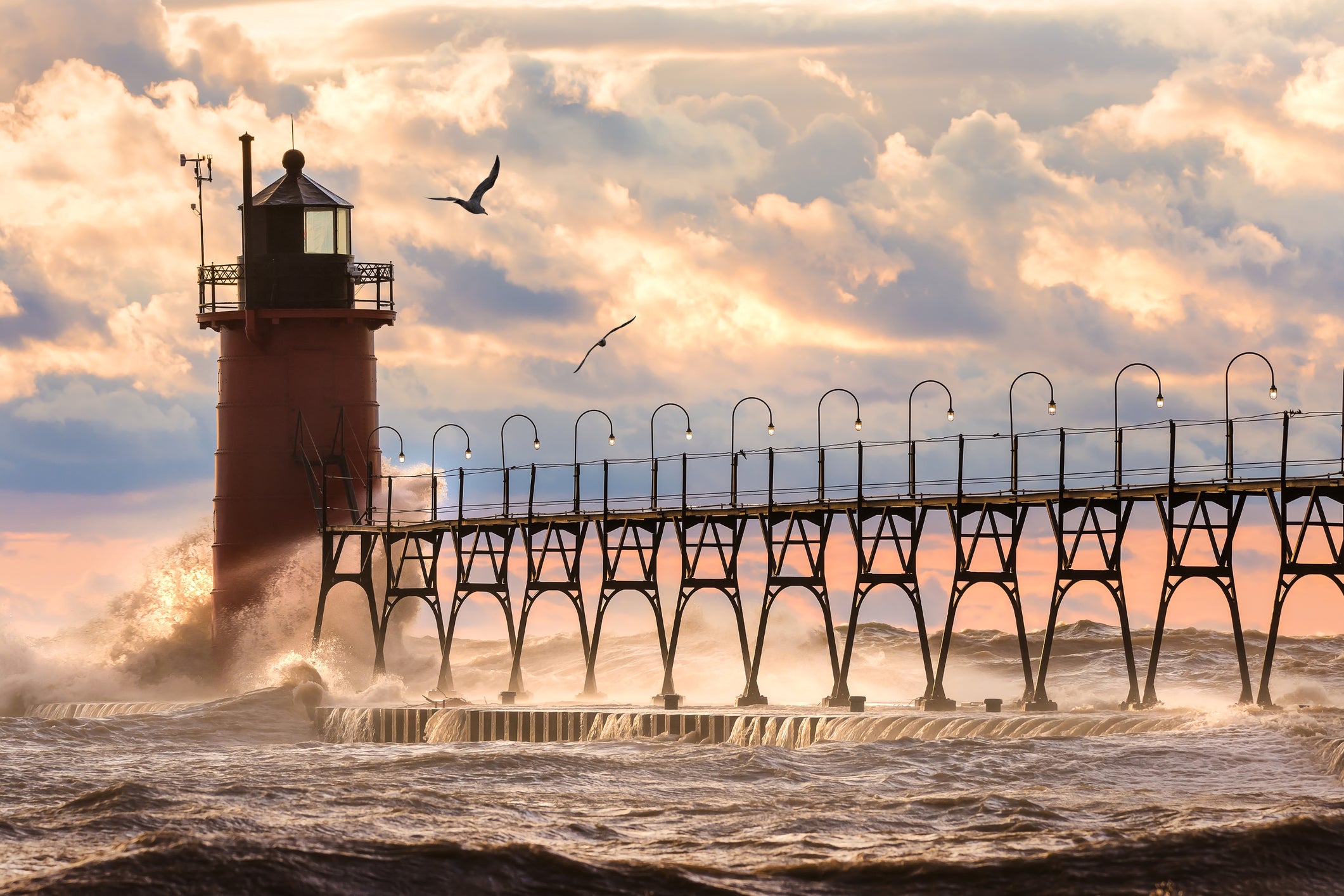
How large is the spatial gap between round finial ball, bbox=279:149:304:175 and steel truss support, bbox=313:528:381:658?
10.7 meters

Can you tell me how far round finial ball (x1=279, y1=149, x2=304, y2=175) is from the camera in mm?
53406

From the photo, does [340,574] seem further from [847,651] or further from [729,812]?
[729,812]

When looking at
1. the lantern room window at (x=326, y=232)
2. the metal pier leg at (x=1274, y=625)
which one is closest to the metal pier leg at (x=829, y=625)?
the metal pier leg at (x=1274, y=625)

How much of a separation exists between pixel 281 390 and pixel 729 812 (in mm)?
29718

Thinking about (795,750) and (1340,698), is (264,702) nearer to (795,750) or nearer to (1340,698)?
(795,750)

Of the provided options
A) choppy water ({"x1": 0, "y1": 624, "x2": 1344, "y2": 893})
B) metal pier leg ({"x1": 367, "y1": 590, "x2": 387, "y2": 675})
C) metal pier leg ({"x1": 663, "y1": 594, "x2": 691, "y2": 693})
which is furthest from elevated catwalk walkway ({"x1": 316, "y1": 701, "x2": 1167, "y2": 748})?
metal pier leg ({"x1": 367, "y1": 590, "x2": 387, "y2": 675})

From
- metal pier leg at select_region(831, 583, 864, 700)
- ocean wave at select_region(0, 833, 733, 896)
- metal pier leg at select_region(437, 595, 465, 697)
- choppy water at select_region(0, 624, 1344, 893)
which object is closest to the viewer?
ocean wave at select_region(0, 833, 733, 896)

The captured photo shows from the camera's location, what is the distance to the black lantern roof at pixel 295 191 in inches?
2040

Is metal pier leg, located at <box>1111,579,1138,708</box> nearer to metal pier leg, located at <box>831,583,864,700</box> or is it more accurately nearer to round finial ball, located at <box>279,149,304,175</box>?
metal pier leg, located at <box>831,583,864,700</box>

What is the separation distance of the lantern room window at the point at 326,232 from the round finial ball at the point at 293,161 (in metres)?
2.34

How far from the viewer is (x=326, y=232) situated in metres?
51.7

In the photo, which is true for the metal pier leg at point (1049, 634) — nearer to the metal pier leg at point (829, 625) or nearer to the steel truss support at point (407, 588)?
the metal pier leg at point (829, 625)

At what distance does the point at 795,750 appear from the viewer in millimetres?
31078

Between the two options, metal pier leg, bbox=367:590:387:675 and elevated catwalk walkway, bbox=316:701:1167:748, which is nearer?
elevated catwalk walkway, bbox=316:701:1167:748
